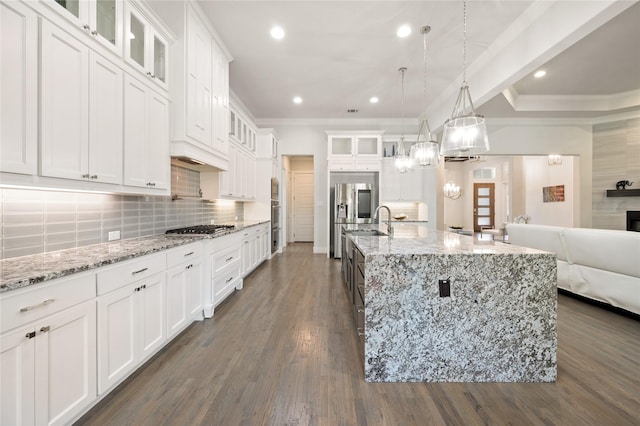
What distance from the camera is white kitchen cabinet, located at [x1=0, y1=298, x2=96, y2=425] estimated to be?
1.08 metres

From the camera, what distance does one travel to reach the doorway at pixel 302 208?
28.0ft

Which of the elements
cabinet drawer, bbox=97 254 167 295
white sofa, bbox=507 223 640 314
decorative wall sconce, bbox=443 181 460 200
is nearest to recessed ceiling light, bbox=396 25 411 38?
white sofa, bbox=507 223 640 314

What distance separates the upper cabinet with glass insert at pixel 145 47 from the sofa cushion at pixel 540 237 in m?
4.71

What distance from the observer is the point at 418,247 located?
2.01 meters

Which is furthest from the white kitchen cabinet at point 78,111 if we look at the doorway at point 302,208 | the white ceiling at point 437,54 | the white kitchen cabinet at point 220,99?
the doorway at point 302,208

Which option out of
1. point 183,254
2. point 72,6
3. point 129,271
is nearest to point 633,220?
point 183,254

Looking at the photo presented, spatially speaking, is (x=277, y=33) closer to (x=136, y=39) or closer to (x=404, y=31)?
(x=404, y=31)

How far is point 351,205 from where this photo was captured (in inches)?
237

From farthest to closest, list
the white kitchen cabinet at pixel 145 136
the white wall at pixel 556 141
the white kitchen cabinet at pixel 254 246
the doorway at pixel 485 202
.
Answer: the doorway at pixel 485 202, the white wall at pixel 556 141, the white kitchen cabinet at pixel 254 246, the white kitchen cabinet at pixel 145 136

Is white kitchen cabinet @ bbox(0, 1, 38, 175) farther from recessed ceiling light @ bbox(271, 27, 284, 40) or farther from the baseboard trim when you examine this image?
the baseboard trim

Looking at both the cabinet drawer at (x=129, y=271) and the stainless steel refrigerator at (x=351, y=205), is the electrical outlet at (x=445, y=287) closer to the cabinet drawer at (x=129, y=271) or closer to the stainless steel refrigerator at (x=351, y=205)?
the cabinet drawer at (x=129, y=271)

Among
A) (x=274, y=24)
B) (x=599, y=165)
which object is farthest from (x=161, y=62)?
(x=599, y=165)

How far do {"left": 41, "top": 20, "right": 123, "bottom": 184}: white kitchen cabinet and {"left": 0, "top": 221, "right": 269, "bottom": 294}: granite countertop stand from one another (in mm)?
477

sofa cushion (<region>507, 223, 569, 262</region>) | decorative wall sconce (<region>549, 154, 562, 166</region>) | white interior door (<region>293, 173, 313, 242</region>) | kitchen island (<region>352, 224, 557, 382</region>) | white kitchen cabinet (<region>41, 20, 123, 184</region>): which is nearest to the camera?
white kitchen cabinet (<region>41, 20, 123, 184</region>)
